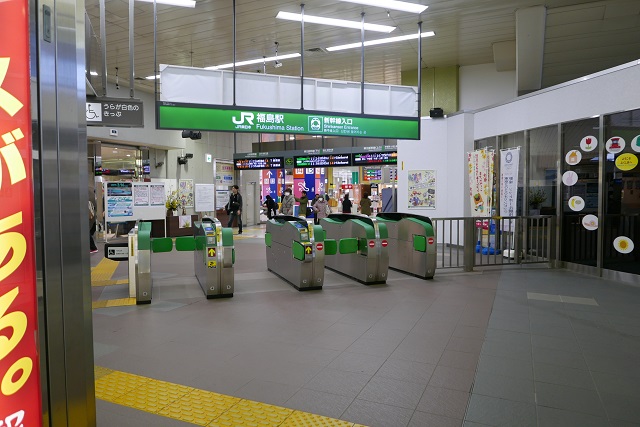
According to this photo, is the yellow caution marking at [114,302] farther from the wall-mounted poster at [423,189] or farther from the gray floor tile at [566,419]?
the wall-mounted poster at [423,189]

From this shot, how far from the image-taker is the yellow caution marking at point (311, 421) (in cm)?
268

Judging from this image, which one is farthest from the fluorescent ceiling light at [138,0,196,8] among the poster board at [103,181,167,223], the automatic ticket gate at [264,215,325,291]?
the poster board at [103,181,167,223]

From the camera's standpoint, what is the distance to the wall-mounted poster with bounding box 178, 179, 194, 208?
14.7 meters

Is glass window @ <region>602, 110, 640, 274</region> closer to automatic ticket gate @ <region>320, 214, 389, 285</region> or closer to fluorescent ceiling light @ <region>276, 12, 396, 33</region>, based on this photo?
automatic ticket gate @ <region>320, 214, 389, 285</region>

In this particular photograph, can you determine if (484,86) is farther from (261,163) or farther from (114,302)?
(114,302)

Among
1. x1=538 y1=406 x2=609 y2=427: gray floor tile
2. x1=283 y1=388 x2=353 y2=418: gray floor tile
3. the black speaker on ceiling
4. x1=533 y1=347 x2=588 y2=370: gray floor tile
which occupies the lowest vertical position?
x1=533 y1=347 x2=588 y2=370: gray floor tile

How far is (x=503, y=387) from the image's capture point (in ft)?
10.6

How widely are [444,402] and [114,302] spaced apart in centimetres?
444

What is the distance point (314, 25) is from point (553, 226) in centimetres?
584

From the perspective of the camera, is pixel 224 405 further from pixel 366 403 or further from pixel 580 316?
pixel 580 316

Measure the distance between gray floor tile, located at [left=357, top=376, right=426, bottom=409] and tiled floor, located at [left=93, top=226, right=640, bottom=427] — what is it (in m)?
0.01

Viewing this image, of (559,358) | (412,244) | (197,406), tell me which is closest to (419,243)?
(412,244)

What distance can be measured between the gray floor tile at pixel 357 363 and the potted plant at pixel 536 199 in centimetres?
639

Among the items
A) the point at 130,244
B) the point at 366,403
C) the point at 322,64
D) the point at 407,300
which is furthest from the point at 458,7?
the point at 366,403
